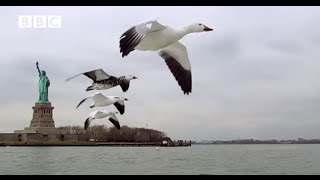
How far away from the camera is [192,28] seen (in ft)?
11.7

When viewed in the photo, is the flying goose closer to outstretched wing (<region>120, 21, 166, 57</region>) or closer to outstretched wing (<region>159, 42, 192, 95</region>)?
outstretched wing (<region>159, 42, 192, 95</region>)

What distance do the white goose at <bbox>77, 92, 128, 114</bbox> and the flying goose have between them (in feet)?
0.41

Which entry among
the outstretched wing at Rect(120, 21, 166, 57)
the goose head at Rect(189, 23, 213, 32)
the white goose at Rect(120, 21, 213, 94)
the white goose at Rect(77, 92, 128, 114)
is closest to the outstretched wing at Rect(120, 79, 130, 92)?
the white goose at Rect(77, 92, 128, 114)

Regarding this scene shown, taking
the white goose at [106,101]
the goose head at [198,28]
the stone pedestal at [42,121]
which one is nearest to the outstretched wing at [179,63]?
the goose head at [198,28]

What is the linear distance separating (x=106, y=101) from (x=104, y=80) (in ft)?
0.84

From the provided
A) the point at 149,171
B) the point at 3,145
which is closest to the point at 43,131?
the point at 3,145

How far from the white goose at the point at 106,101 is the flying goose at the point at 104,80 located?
4.9 inches

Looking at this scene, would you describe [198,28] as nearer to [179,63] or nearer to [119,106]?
[179,63]

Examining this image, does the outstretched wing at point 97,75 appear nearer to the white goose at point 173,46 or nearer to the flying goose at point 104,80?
the flying goose at point 104,80

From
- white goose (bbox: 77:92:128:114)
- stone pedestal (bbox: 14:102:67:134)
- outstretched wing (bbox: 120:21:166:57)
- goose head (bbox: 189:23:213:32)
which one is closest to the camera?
outstretched wing (bbox: 120:21:166:57)

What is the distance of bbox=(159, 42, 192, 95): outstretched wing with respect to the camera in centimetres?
376

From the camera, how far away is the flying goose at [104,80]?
3863 mm
